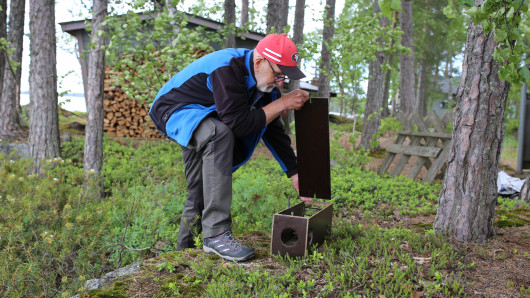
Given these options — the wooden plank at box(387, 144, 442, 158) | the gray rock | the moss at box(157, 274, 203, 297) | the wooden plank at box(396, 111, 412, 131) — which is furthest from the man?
the wooden plank at box(396, 111, 412, 131)

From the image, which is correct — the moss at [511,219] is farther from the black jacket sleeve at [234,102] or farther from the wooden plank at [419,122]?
the wooden plank at [419,122]

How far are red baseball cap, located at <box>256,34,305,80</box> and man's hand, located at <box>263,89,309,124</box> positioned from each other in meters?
0.22

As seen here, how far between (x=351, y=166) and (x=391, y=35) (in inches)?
104

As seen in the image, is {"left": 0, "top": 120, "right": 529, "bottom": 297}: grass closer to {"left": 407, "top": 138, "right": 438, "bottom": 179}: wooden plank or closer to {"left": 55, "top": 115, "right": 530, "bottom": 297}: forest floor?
{"left": 55, "top": 115, "right": 530, "bottom": 297}: forest floor

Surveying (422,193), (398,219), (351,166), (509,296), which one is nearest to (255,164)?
(351,166)

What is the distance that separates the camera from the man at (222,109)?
2854mm

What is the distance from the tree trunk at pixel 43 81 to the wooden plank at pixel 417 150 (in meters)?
6.35

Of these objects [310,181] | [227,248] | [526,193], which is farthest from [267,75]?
[526,193]

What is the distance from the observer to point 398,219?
15.4 feet

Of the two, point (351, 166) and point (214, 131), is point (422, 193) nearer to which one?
point (351, 166)

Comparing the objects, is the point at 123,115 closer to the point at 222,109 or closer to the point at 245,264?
the point at 222,109

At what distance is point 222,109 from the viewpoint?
2.84 m

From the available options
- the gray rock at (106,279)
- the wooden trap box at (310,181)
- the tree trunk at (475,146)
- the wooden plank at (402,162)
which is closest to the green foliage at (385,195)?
the wooden plank at (402,162)

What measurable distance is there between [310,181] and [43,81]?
18.8ft
